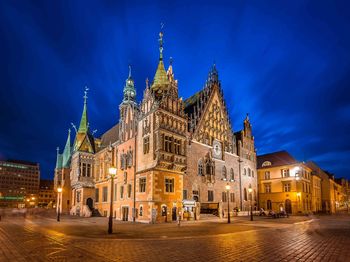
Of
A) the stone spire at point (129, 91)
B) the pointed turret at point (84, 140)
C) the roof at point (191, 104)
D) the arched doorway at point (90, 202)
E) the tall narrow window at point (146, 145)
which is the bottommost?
the arched doorway at point (90, 202)

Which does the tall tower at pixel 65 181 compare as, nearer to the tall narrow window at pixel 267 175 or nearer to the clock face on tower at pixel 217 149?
the clock face on tower at pixel 217 149

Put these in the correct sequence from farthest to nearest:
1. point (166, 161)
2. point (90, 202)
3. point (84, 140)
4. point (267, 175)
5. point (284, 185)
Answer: point (267, 175) → point (284, 185) → point (84, 140) → point (90, 202) → point (166, 161)

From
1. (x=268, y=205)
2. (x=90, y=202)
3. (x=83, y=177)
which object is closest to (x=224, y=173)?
(x=268, y=205)

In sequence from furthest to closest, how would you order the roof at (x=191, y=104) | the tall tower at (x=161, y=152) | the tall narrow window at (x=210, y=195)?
the roof at (x=191, y=104)
the tall narrow window at (x=210, y=195)
the tall tower at (x=161, y=152)

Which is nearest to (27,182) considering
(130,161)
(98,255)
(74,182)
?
(74,182)

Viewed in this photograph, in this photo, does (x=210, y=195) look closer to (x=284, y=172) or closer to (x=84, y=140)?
(x=284, y=172)

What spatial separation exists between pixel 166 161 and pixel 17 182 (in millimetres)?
176127

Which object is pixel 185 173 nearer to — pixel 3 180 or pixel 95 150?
pixel 95 150

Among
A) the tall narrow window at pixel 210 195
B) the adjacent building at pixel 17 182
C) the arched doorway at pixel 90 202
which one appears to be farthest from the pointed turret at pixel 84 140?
the adjacent building at pixel 17 182

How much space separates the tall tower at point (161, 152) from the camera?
35.4 meters

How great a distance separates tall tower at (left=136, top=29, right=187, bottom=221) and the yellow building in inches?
1240

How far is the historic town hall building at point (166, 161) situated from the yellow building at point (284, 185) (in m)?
6.13

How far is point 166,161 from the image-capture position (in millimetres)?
36656

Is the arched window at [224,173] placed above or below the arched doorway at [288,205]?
above
